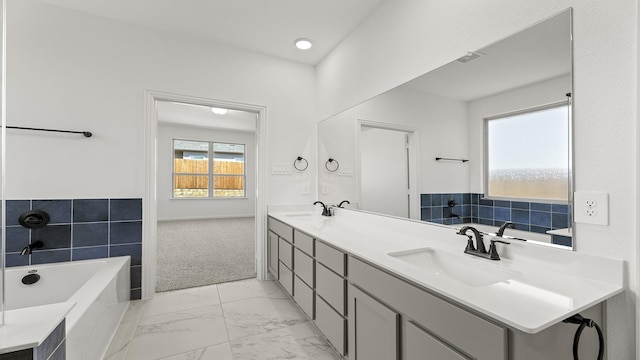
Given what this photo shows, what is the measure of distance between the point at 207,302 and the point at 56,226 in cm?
142

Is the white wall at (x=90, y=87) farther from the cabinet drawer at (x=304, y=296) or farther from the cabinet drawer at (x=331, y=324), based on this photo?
the cabinet drawer at (x=331, y=324)

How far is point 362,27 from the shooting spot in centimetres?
246

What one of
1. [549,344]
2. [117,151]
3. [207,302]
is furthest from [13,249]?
[549,344]

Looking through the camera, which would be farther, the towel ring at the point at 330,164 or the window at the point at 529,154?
the towel ring at the point at 330,164

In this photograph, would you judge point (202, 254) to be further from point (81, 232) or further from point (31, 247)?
point (31, 247)

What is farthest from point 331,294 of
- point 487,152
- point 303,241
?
point 487,152

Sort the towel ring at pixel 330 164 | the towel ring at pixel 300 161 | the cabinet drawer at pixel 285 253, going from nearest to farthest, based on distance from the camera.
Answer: the cabinet drawer at pixel 285 253, the towel ring at pixel 330 164, the towel ring at pixel 300 161

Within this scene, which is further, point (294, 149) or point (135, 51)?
point (294, 149)

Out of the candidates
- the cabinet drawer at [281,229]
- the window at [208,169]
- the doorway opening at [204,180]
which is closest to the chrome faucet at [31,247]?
→ the cabinet drawer at [281,229]

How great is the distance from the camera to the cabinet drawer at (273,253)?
109 inches

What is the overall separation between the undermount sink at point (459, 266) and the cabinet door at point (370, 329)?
11.2 inches

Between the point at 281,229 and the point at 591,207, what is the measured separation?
2.17 m

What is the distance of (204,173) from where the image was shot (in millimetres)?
7383

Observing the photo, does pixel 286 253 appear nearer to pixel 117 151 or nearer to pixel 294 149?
pixel 294 149
